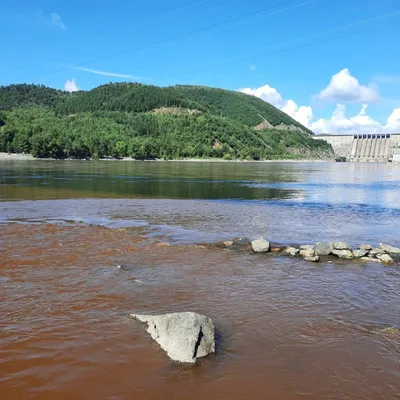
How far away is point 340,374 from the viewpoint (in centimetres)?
874

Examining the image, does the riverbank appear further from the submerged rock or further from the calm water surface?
the submerged rock

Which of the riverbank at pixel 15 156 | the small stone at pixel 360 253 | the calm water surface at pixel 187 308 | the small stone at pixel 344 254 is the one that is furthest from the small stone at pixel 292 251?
the riverbank at pixel 15 156

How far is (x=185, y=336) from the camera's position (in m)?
9.12

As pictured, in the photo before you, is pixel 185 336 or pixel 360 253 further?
pixel 360 253

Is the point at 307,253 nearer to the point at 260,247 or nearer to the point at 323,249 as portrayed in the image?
the point at 323,249

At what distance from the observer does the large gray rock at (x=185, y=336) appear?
9000 mm

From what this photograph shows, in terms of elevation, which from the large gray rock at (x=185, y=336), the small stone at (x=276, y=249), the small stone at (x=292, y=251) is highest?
the large gray rock at (x=185, y=336)

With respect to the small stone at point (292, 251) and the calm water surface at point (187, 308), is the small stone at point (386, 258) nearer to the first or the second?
the calm water surface at point (187, 308)

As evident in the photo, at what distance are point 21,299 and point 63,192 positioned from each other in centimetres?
3457

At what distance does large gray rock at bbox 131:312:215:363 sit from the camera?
900cm

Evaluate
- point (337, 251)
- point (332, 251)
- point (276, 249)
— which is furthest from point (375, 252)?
point (276, 249)

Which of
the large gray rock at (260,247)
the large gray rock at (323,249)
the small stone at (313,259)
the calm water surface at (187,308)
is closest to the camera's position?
the calm water surface at (187,308)

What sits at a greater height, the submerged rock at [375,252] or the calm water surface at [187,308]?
the submerged rock at [375,252]

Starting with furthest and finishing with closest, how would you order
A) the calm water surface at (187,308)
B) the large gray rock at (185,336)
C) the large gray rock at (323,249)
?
the large gray rock at (323,249) < the large gray rock at (185,336) < the calm water surface at (187,308)
